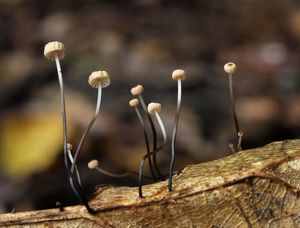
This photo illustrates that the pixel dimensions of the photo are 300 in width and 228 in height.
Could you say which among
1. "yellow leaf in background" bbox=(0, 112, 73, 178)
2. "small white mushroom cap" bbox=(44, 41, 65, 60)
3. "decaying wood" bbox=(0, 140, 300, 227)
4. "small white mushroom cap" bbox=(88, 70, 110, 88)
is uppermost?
"small white mushroom cap" bbox=(44, 41, 65, 60)

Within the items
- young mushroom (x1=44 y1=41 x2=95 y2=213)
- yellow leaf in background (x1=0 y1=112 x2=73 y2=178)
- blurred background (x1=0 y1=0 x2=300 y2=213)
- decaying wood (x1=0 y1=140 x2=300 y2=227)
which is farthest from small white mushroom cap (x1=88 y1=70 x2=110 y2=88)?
yellow leaf in background (x1=0 y1=112 x2=73 y2=178)

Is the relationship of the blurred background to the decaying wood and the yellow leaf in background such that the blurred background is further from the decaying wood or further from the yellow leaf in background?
the decaying wood

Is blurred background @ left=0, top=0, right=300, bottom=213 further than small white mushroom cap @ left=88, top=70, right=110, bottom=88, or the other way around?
blurred background @ left=0, top=0, right=300, bottom=213

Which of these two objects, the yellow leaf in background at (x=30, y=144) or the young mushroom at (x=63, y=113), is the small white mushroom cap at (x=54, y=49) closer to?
the young mushroom at (x=63, y=113)

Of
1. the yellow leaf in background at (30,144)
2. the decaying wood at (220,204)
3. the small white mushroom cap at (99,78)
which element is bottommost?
the decaying wood at (220,204)

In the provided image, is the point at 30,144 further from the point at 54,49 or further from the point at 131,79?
the point at 54,49

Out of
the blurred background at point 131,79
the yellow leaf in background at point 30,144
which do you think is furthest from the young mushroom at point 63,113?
the yellow leaf in background at point 30,144

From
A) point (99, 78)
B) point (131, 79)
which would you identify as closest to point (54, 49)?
point (99, 78)
